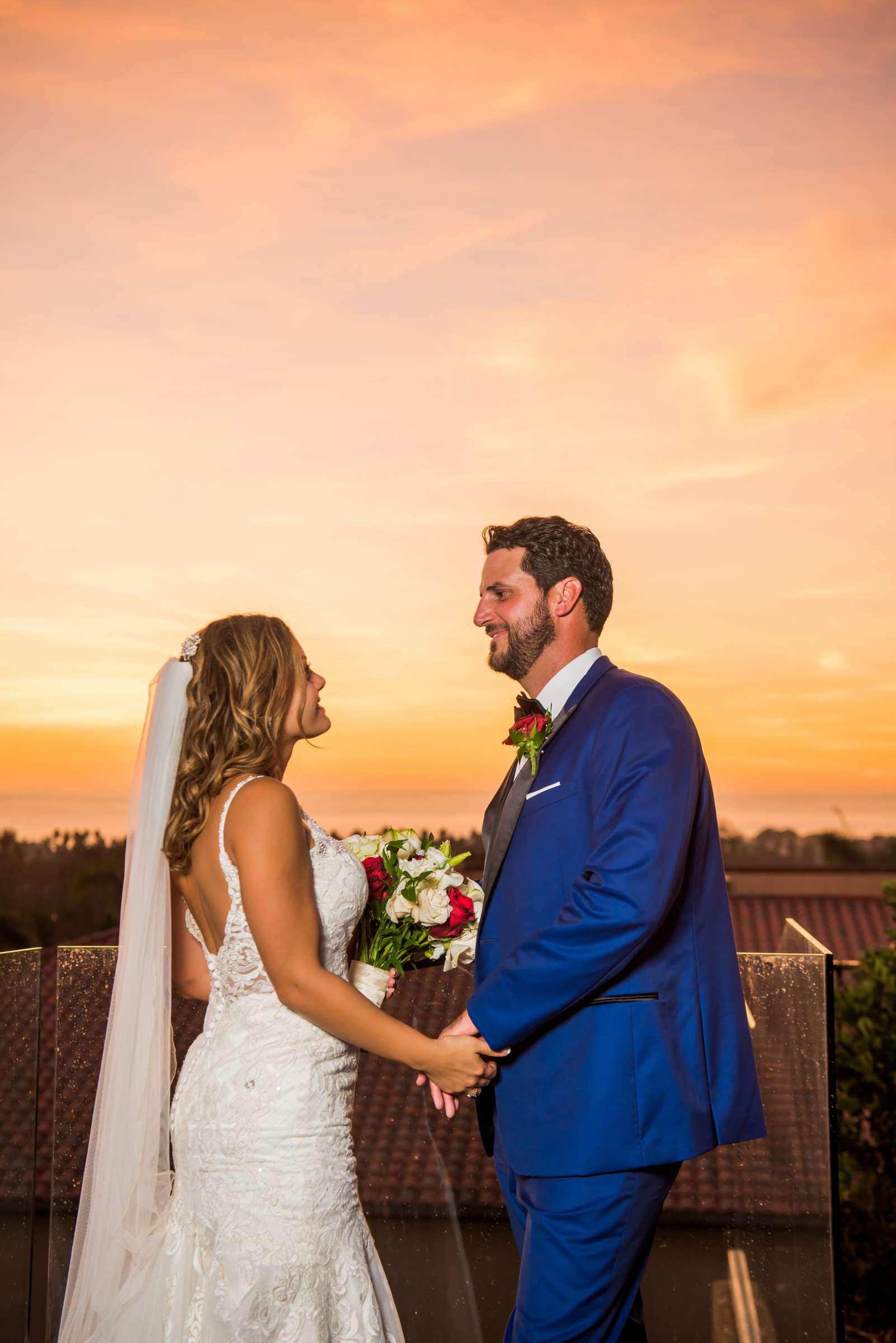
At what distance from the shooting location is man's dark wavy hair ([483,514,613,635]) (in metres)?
2.87

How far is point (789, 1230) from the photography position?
10.7 ft

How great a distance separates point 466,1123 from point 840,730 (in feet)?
87.2

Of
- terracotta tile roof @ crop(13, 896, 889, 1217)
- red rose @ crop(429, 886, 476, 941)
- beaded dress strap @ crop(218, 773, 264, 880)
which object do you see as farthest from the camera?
terracotta tile roof @ crop(13, 896, 889, 1217)

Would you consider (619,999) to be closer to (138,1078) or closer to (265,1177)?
(265,1177)

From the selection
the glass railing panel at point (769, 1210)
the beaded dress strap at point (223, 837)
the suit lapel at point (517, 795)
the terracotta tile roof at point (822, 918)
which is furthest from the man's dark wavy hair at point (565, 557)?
the terracotta tile roof at point (822, 918)

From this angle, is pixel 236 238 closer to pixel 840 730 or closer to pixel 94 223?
pixel 94 223

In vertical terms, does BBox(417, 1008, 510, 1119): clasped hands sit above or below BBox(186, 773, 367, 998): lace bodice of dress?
below

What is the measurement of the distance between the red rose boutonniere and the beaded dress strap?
589 millimetres

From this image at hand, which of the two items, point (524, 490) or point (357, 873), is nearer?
point (357, 873)

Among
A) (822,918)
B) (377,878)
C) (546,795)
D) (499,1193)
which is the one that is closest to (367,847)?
(377,878)

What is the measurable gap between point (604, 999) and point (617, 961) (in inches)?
5.3

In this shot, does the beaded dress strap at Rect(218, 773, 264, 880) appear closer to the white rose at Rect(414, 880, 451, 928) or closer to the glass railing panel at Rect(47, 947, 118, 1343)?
the white rose at Rect(414, 880, 451, 928)

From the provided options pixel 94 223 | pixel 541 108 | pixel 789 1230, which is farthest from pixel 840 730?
pixel 789 1230

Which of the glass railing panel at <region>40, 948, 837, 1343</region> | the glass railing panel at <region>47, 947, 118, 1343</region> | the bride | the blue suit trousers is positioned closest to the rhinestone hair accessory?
the bride
